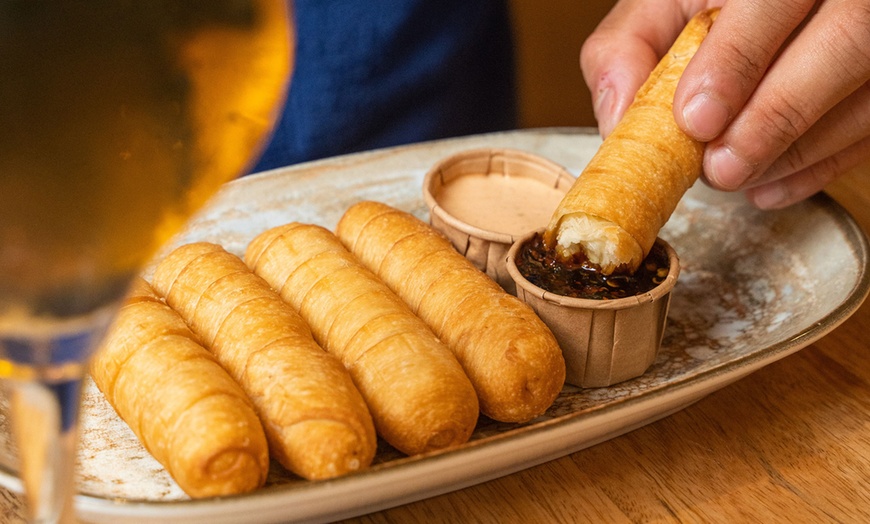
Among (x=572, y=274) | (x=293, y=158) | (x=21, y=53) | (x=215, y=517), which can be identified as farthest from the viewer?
(x=293, y=158)

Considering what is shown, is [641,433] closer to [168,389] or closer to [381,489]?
[381,489]

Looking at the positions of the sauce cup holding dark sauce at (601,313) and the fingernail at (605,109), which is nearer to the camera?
the sauce cup holding dark sauce at (601,313)

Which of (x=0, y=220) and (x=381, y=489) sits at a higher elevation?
(x=0, y=220)

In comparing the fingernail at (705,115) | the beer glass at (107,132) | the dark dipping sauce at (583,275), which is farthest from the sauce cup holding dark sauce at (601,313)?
the beer glass at (107,132)

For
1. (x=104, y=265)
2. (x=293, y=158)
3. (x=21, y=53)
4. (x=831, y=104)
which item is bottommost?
(x=293, y=158)

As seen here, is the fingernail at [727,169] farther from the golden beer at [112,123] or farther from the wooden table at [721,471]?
the golden beer at [112,123]

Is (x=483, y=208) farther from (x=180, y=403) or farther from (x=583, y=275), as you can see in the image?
(x=180, y=403)

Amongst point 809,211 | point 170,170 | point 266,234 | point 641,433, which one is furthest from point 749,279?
point 170,170
